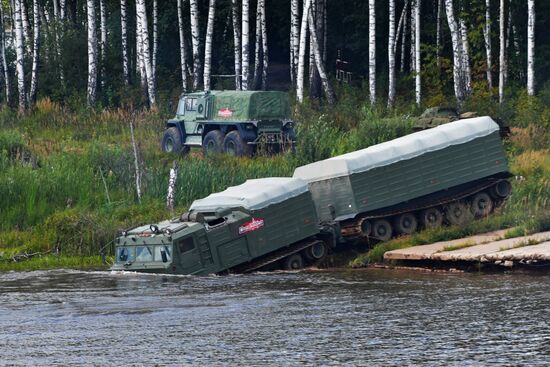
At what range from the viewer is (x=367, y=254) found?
27.5 metres

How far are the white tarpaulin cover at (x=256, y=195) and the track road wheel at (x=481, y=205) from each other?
4425 mm

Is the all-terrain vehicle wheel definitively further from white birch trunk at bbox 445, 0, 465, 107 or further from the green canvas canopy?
white birch trunk at bbox 445, 0, 465, 107

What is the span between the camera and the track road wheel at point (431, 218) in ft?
93.9

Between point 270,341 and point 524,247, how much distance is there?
8672 mm

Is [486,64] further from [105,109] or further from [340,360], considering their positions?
[340,360]

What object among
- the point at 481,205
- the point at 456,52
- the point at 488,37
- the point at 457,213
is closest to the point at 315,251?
the point at 457,213

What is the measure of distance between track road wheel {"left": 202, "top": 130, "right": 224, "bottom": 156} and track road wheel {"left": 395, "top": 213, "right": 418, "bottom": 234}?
8485mm

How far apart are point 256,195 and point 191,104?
36.2 ft

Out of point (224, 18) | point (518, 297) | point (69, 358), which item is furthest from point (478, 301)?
point (224, 18)

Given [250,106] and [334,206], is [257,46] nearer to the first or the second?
[250,106]

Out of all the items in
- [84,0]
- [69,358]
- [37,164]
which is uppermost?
[84,0]

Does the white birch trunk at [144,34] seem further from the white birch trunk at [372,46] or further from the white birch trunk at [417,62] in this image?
the white birch trunk at [417,62]

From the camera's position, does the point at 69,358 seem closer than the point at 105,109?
Yes

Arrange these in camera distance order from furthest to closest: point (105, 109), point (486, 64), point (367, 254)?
point (486, 64), point (105, 109), point (367, 254)
